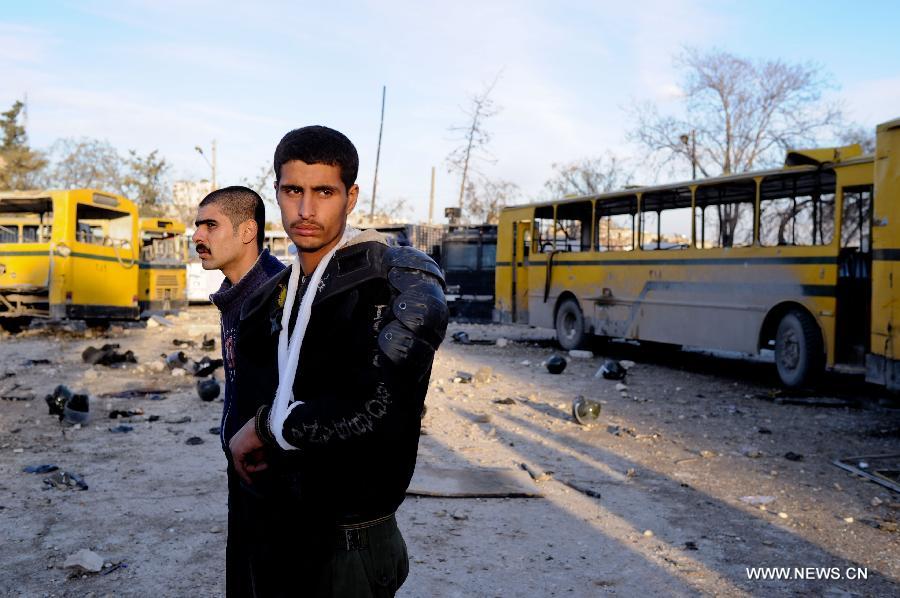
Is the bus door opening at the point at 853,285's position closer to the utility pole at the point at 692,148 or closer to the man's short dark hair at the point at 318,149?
the man's short dark hair at the point at 318,149

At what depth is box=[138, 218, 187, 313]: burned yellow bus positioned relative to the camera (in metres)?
19.0

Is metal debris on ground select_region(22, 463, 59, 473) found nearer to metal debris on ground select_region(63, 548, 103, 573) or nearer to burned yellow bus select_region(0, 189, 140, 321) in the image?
metal debris on ground select_region(63, 548, 103, 573)

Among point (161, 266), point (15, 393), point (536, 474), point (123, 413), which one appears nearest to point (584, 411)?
point (536, 474)

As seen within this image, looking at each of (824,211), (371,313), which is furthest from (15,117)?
(371,313)

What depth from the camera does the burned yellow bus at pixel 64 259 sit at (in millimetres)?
14773

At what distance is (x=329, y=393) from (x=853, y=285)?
30.9 ft

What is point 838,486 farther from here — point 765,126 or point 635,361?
point 765,126

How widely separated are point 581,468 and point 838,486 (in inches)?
75.8

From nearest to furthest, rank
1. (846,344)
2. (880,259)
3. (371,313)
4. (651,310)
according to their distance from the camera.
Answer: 1. (371,313)
2. (880,259)
3. (846,344)
4. (651,310)

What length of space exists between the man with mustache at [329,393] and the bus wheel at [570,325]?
13210 mm

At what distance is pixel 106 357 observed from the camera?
11.2m

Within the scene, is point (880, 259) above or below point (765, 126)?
below

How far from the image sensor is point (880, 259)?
25.8 ft

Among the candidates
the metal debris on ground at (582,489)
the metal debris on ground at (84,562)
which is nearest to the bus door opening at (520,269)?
the metal debris on ground at (582,489)
